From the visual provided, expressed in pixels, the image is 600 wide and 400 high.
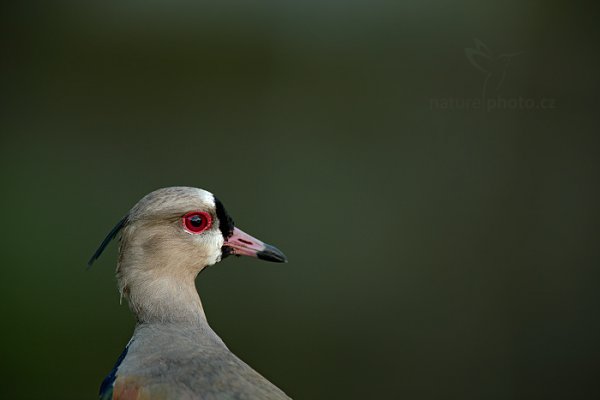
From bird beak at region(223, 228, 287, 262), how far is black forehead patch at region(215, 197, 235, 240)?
1 cm

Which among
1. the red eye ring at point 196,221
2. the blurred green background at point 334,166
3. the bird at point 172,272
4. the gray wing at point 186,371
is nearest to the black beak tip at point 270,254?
the bird at point 172,272

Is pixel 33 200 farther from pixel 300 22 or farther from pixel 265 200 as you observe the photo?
pixel 300 22

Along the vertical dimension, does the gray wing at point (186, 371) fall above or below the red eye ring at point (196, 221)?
below

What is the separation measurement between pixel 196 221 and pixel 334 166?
8.51 feet

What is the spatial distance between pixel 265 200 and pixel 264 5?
107 cm

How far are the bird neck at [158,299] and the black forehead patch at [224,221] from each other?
0.17 meters

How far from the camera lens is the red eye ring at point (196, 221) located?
2.24m

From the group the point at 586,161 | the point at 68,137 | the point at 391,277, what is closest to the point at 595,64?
the point at 586,161

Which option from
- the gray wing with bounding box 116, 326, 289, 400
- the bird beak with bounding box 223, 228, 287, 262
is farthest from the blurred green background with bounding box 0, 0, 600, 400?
the gray wing with bounding box 116, 326, 289, 400

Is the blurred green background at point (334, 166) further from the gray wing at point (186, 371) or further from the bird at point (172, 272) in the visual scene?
the gray wing at point (186, 371)

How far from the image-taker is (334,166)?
480cm

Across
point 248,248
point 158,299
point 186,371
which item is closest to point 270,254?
point 248,248

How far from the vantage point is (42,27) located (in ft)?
16.3

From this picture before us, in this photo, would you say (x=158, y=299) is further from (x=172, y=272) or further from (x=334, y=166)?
(x=334, y=166)
